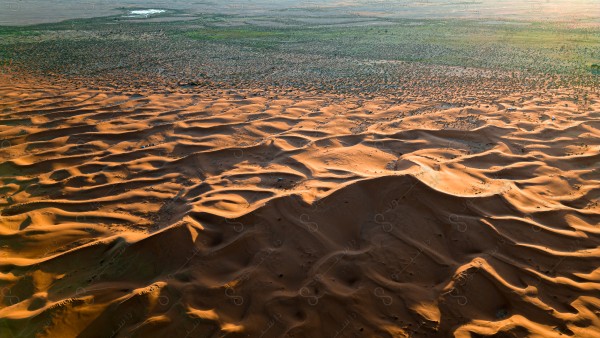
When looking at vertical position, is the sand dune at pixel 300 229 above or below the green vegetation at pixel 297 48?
below

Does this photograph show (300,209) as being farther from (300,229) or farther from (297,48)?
(297,48)

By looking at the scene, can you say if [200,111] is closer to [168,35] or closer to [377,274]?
[377,274]

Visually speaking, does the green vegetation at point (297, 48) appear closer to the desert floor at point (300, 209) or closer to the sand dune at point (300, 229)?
the desert floor at point (300, 209)

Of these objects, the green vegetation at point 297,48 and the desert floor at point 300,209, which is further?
the green vegetation at point 297,48

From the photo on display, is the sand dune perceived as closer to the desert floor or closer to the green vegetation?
the desert floor

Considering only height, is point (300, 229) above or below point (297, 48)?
below

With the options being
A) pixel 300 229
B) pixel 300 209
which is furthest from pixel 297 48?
pixel 300 229

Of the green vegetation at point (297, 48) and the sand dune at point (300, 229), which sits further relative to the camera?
the green vegetation at point (297, 48)

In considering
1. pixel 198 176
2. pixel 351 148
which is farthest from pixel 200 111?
pixel 351 148

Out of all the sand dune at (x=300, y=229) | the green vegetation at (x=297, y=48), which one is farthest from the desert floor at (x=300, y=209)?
the green vegetation at (x=297, y=48)
